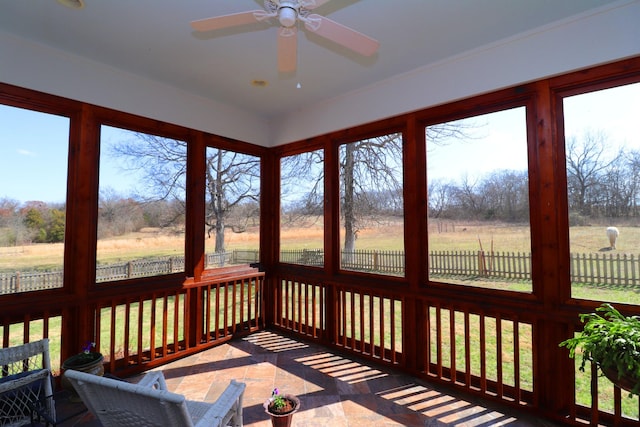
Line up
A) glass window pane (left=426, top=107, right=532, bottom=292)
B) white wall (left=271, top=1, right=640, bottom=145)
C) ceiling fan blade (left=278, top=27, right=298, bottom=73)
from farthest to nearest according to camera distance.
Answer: glass window pane (left=426, top=107, right=532, bottom=292), white wall (left=271, top=1, right=640, bottom=145), ceiling fan blade (left=278, top=27, right=298, bottom=73)

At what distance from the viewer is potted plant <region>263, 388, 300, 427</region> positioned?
1928mm

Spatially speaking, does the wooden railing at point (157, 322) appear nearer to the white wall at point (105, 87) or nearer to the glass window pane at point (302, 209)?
the glass window pane at point (302, 209)

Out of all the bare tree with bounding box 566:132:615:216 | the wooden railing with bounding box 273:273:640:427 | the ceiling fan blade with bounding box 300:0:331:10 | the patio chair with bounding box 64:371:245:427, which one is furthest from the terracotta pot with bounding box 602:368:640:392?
the ceiling fan blade with bounding box 300:0:331:10

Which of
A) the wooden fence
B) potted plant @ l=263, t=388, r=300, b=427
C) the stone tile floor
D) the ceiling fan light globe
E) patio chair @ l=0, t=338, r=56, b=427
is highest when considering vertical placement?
the ceiling fan light globe

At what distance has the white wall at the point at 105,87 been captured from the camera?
8.26ft

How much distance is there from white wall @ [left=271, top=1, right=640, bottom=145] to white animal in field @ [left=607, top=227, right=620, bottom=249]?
1.14m

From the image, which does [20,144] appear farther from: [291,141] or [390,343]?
[390,343]

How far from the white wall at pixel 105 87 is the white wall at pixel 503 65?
4.31 feet

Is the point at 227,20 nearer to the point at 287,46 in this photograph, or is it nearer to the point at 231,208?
the point at 287,46

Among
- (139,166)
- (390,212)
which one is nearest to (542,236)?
(390,212)

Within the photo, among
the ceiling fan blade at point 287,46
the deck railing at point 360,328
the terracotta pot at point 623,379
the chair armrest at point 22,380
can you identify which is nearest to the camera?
the terracotta pot at point 623,379

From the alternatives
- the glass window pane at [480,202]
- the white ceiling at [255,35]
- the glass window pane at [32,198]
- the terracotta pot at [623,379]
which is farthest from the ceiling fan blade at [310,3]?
the glass window pane at [32,198]

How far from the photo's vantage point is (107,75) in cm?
298

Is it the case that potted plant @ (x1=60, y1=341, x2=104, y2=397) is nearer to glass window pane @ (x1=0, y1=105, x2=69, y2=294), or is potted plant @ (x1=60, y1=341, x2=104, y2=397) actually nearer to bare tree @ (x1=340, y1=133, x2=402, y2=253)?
glass window pane @ (x1=0, y1=105, x2=69, y2=294)
